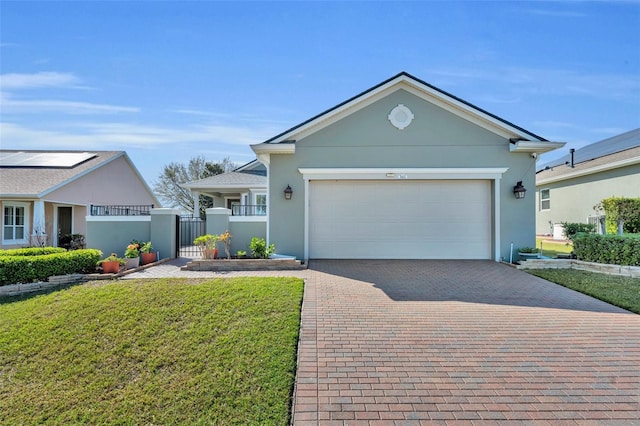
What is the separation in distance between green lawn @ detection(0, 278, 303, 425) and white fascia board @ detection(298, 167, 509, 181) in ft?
16.1

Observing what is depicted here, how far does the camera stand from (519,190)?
33.5 feet

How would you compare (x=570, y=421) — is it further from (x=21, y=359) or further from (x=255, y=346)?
(x=21, y=359)

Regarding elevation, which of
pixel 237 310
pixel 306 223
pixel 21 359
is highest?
pixel 306 223

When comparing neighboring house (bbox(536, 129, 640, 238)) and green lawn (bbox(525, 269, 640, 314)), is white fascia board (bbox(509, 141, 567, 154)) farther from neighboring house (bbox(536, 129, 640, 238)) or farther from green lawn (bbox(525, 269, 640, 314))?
neighboring house (bbox(536, 129, 640, 238))

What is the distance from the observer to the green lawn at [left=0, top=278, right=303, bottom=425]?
3504 mm

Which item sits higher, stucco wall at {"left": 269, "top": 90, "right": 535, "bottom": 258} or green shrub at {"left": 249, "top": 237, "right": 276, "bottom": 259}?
stucco wall at {"left": 269, "top": 90, "right": 535, "bottom": 258}

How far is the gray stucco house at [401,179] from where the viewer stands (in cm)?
1046

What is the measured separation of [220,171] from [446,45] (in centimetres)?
2386

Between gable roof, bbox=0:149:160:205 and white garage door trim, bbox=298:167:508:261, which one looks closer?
white garage door trim, bbox=298:167:508:261

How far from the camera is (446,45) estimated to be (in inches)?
440

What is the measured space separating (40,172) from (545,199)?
3127 cm

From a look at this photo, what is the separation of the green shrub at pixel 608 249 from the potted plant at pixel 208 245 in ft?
37.4

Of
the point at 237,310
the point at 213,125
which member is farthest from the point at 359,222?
the point at 213,125

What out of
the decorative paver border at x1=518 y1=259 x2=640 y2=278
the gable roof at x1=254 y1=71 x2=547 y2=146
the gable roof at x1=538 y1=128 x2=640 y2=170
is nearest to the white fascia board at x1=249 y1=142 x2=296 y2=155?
the gable roof at x1=254 y1=71 x2=547 y2=146
